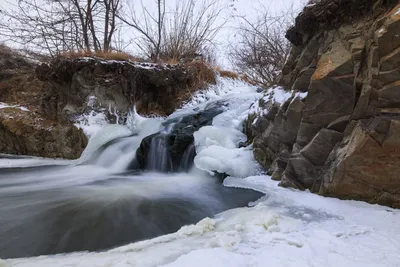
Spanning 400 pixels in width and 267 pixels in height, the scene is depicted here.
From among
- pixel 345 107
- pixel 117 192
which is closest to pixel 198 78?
pixel 117 192

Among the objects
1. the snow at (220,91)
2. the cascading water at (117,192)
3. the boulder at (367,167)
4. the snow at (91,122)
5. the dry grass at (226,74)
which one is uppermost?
the dry grass at (226,74)

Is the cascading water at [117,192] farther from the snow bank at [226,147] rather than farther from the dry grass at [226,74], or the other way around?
the dry grass at [226,74]

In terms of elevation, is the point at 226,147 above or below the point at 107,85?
below

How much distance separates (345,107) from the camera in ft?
8.13

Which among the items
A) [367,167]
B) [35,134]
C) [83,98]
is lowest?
[367,167]

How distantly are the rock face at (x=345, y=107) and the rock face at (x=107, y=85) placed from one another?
3.75m

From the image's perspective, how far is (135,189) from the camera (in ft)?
10.3

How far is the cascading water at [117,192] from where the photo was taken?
192cm

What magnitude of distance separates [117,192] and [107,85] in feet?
12.3

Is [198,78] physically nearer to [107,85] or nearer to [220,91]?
[220,91]

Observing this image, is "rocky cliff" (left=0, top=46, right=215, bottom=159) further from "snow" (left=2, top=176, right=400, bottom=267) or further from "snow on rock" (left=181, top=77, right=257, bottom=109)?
"snow" (left=2, top=176, right=400, bottom=267)

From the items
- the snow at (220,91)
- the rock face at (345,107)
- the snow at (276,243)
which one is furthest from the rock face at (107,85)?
the snow at (276,243)

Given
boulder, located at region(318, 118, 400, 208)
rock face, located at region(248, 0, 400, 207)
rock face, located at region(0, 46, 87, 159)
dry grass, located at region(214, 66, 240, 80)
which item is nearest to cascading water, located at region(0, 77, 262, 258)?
rock face, located at region(0, 46, 87, 159)

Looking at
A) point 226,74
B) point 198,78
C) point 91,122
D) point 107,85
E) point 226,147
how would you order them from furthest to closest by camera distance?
point 226,74 → point 198,78 → point 107,85 → point 91,122 → point 226,147
